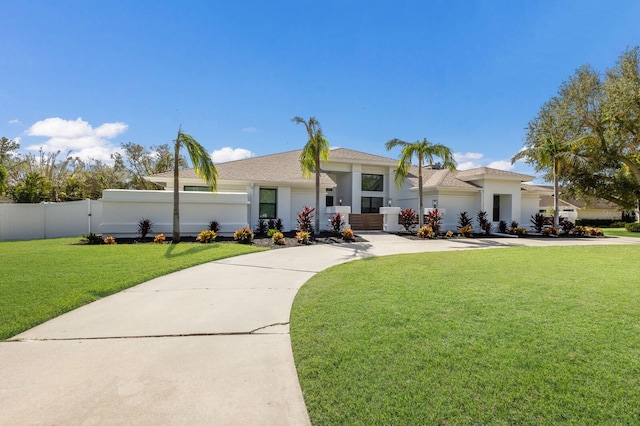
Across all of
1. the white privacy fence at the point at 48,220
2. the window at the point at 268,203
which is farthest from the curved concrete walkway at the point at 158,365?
the white privacy fence at the point at 48,220

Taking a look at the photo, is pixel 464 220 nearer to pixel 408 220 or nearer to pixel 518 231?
pixel 518 231

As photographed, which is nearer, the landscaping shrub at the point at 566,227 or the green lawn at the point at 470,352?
the green lawn at the point at 470,352

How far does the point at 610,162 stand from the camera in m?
28.2

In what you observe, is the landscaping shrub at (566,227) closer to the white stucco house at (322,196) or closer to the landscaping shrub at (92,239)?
the white stucco house at (322,196)

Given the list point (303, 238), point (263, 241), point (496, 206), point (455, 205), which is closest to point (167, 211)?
point (263, 241)

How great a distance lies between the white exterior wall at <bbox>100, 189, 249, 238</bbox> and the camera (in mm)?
15422

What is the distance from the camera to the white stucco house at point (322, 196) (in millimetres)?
16016

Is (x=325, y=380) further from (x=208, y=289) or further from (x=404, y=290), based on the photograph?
(x=208, y=289)

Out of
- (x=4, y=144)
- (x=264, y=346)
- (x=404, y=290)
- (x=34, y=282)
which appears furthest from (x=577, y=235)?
(x=4, y=144)

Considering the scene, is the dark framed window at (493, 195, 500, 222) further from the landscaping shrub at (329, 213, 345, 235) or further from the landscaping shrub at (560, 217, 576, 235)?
the landscaping shrub at (329, 213, 345, 235)

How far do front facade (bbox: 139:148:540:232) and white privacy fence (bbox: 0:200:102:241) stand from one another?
3.76 meters

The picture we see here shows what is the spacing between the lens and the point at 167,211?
16188 mm

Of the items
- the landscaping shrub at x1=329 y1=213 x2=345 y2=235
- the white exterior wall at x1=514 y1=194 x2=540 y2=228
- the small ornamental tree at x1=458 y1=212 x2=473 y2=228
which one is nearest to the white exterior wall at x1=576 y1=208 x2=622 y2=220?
the white exterior wall at x1=514 y1=194 x2=540 y2=228

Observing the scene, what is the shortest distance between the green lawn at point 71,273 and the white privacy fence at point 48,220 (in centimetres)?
665
